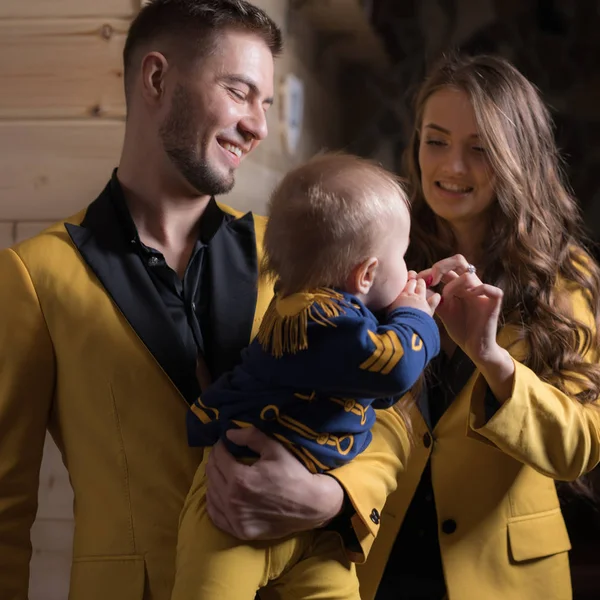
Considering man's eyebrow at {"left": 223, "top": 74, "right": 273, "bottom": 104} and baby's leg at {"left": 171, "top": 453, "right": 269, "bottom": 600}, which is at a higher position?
man's eyebrow at {"left": 223, "top": 74, "right": 273, "bottom": 104}

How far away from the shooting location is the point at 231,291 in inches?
57.4

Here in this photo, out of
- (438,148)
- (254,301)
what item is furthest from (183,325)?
(438,148)

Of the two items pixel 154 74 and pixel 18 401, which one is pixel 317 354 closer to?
pixel 18 401

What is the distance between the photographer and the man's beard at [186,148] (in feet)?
4.70

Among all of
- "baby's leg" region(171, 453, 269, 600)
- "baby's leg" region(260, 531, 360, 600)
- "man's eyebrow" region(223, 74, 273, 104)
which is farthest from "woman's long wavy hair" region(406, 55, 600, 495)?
"baby's leg" region(171, 453, 269, 600)

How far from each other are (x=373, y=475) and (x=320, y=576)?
0.19 meters

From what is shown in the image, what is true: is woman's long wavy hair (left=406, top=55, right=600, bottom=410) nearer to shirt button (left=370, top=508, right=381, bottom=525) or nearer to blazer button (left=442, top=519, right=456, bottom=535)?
blazer button (left=442, top=519, right=456, bottom=535)

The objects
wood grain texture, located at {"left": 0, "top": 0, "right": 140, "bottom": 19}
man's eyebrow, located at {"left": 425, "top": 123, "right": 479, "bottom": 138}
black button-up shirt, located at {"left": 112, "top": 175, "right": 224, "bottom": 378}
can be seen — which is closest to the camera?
black button-up shirt, located at {"left": 112, "top": 175, "right": 224, "bottom": 378}

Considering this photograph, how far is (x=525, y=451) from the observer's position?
4.55 ft

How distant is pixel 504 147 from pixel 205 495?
33.3 inches

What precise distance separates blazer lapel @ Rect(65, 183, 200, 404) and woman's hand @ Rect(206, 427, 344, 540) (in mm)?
167

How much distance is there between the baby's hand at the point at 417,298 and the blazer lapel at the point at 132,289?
14.4 inches

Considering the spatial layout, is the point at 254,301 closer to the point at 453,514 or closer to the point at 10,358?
the point at 10,358

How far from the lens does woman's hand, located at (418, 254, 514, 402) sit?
135cm
